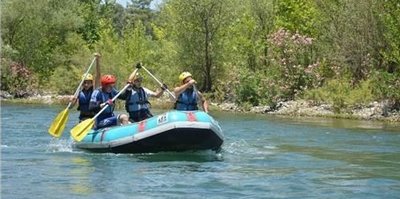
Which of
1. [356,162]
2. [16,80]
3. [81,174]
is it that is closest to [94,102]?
[81,174]

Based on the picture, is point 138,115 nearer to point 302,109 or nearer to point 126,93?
point 126,93

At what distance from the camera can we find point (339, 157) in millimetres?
14508

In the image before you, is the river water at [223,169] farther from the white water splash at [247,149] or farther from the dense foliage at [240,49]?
the dense foliage at [240,49]

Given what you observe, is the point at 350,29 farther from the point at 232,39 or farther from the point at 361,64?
the point at 232,39

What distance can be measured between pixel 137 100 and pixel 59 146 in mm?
2322

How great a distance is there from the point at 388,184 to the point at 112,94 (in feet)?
18.7

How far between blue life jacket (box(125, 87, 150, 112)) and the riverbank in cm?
1250

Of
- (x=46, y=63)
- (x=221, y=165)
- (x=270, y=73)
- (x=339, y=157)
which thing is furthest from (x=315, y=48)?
(x=221, y=165)

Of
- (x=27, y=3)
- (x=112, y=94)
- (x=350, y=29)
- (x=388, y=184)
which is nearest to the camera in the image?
(x=388, y=184)

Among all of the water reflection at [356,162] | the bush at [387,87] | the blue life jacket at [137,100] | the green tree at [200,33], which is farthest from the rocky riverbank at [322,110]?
the blue life jacket at [137,100]

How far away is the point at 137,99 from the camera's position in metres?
14.6

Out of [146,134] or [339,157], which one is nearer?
[146,134]

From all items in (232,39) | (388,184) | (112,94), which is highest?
(232,39)

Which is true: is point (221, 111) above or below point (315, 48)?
below
